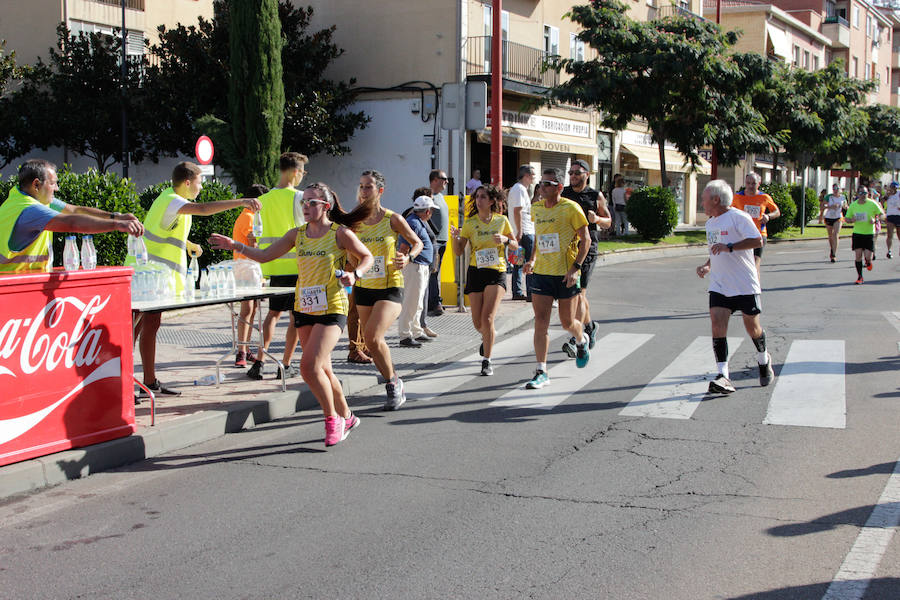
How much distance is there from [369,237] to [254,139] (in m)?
16.4

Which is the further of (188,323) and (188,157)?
(188,157)

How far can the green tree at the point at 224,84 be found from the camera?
2528cm

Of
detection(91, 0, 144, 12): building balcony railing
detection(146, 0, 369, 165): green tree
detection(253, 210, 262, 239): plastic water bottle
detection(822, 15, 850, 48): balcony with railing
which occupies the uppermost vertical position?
detection(822, 15, 850, 48): balcony with railing

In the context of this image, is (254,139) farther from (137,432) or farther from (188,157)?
(137,432)

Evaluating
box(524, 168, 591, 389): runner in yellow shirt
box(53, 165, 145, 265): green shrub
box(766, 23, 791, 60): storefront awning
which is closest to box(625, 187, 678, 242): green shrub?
box(53, 165, 145, 265): green shrub

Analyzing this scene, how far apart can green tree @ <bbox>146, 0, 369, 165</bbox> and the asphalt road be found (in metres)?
19.1

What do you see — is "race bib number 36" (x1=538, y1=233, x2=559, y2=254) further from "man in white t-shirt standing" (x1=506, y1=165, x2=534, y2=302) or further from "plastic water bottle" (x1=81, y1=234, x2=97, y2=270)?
"plastic water bottle" (x1=81, y1=234, x2=97, y2=270)

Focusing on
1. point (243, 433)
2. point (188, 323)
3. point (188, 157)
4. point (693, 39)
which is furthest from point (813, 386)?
point (188, 157)

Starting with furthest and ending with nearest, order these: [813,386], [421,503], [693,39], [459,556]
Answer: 1. [693,39]
2. [813,386]
3. [421,503]
4. [459,556]

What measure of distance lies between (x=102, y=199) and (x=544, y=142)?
2028cm

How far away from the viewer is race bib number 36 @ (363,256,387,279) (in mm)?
7254

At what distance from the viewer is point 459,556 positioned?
166 inches

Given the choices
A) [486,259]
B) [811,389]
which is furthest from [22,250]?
[811,389]

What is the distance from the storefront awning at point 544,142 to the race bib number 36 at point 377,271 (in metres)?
18.5
